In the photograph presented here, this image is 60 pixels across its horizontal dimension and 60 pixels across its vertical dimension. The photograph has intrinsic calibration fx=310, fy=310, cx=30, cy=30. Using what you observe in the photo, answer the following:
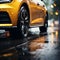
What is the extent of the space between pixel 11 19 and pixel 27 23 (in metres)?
1.06

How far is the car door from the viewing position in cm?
1050

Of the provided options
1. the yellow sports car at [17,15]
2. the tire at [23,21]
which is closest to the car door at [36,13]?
the yellow sports car at [17,15]

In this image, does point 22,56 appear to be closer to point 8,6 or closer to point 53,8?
point 8,6

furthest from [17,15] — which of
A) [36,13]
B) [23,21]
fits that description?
[36,13]

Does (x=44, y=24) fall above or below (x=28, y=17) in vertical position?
below

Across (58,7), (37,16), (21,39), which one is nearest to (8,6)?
(21,39)

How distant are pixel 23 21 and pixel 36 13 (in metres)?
1.57

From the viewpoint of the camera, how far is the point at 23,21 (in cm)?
962

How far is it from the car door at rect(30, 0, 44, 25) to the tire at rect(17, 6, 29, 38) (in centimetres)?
56

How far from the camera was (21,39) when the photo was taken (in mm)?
9445

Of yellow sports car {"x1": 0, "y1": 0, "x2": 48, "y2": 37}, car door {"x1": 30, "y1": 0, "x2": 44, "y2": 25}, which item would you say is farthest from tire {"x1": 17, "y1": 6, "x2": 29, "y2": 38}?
car door {"x1": 30, "y1": 0, "x2": 44, "y2": 25}

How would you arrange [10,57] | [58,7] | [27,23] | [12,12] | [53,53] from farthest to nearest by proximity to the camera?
[58,7], [27,23], [12,12], [53,53], [10,57]

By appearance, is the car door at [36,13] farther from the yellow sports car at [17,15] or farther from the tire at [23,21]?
the tire at [23,21]

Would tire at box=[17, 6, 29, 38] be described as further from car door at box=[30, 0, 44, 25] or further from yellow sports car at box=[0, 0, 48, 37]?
car door at box=[30, 0, 44, 25]
